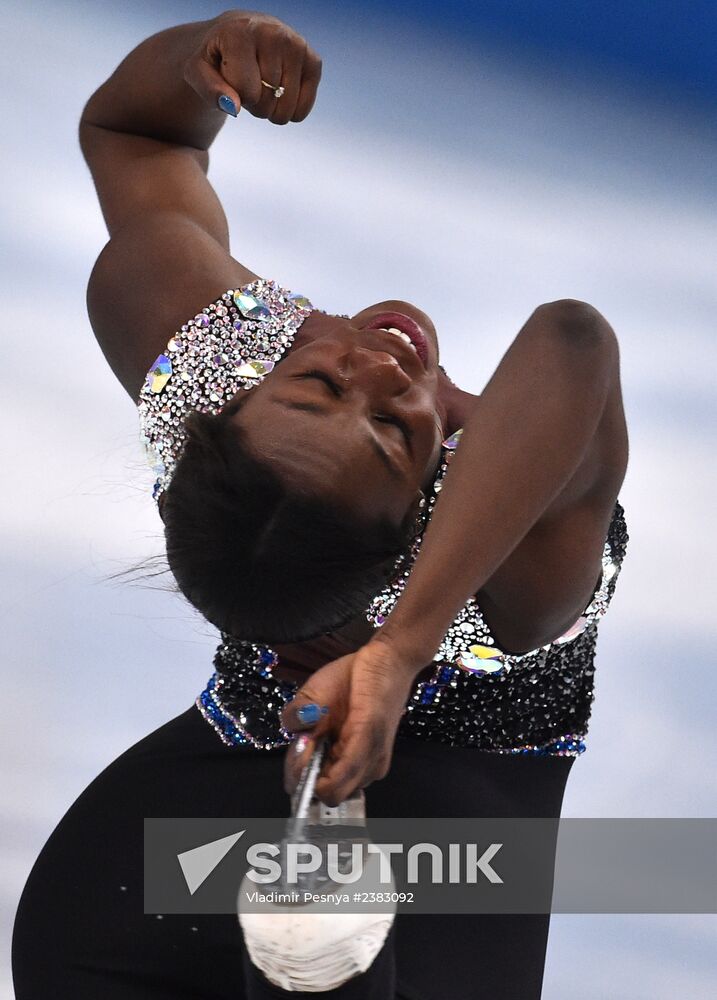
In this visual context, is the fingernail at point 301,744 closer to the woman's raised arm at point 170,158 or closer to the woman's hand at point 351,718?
the woman's hand at point 351,718

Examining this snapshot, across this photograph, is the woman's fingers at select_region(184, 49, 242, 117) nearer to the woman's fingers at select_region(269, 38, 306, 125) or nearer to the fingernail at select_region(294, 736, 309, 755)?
the woman's fingers at select_region(269, 38, 306, 125)

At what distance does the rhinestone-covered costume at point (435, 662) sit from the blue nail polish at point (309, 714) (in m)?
0.26

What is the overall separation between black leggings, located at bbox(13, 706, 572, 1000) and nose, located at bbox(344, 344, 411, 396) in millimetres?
254

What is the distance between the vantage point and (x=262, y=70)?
3.22 ft

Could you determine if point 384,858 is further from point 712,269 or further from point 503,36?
point 503,36

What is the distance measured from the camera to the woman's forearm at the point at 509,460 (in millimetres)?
695

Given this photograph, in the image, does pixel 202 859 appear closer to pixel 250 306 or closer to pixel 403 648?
pixel 403 648

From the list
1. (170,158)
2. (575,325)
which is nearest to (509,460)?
(575,325)

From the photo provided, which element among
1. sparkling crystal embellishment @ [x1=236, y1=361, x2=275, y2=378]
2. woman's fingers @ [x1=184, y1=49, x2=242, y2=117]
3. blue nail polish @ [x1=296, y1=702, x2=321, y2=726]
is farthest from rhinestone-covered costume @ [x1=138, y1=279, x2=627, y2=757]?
blue nail polish @ [x1=296, y1=702, x2=321, y2=726]

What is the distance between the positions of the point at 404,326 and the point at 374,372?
120mm

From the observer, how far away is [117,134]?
1.23m

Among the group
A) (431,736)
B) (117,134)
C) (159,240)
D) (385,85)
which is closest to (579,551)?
(431,736)

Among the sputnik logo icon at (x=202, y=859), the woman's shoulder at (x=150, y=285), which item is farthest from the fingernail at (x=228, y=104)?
the sputnik logo icon at (x=202, y=859)

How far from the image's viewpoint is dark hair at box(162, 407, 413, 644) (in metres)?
0.84
